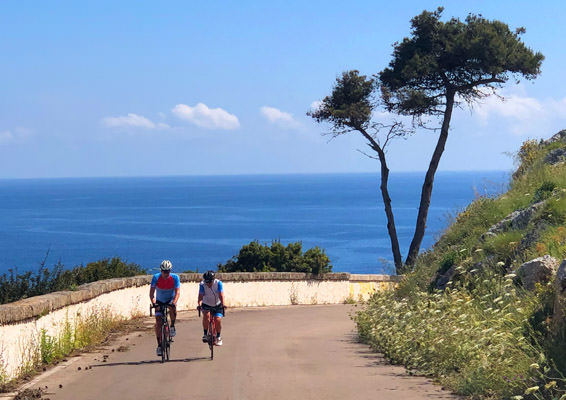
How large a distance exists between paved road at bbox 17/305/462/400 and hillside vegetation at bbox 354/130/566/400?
58 cm

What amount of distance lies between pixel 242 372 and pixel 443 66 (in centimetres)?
2949

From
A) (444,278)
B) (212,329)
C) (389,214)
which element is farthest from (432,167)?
(212,329)

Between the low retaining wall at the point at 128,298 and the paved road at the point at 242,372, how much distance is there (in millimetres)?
726

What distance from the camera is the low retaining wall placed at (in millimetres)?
12776

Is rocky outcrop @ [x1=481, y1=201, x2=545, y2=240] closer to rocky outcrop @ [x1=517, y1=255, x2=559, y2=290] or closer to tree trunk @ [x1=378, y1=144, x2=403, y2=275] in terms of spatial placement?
rocky outcrop @ [x1=517, y1=255, x2=559, y2=290]

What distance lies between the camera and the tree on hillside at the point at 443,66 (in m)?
38.2

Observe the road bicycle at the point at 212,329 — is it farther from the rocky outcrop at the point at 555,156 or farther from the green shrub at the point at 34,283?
the rocky outcrop at the point at 555,156

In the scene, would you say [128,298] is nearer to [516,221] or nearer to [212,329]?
[212,329]

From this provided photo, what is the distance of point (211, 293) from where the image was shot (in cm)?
1575

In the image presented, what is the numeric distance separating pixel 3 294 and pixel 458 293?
11.1 metres

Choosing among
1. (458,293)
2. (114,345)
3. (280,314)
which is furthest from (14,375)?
(280,314)

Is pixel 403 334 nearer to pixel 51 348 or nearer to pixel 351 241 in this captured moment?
pixel 51 348

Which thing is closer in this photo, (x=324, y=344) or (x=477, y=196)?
(x=324, y=344)

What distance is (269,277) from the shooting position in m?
29.6
